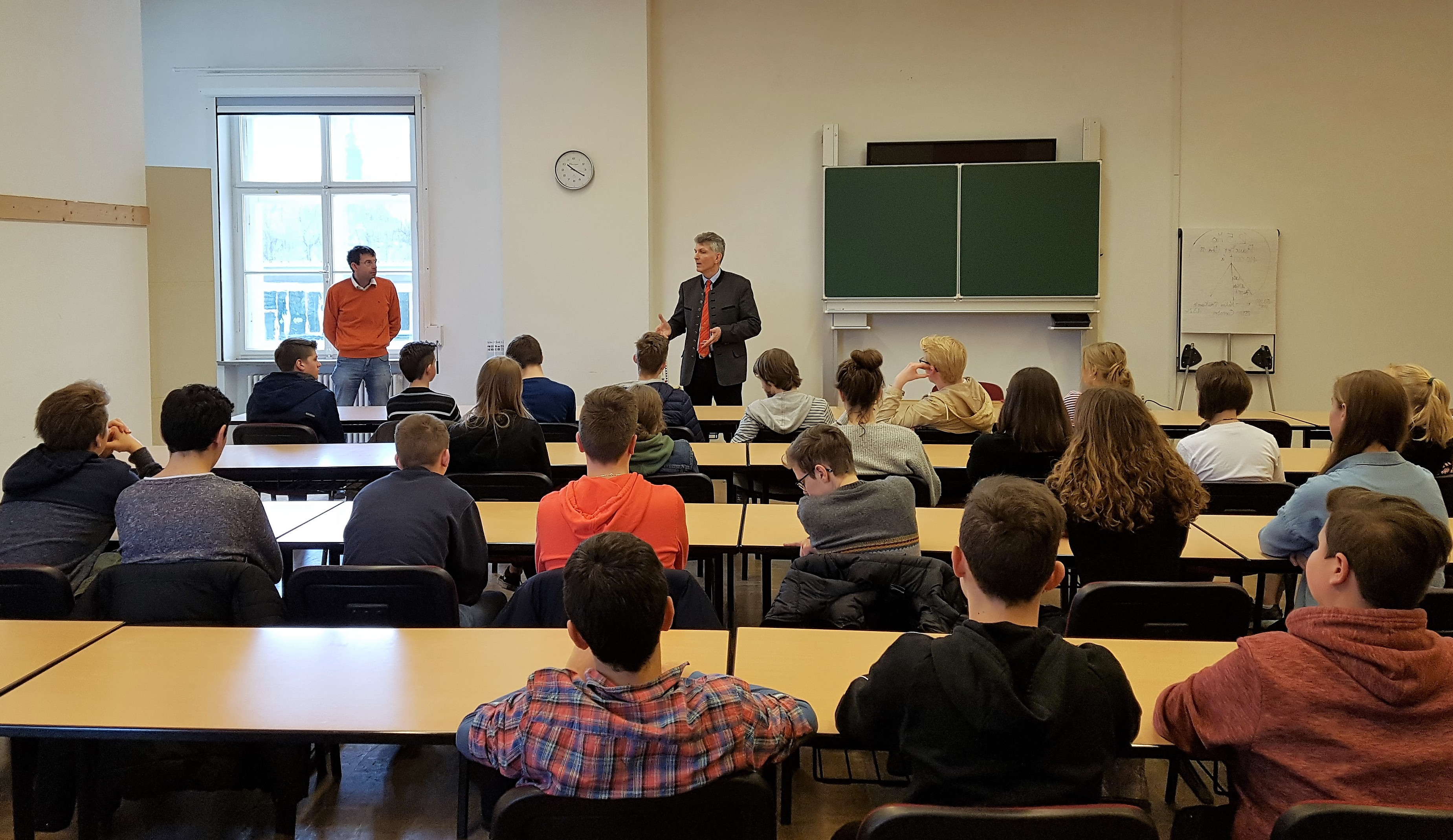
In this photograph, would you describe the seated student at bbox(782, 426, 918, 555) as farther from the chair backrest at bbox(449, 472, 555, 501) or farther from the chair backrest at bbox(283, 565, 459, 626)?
the chair backrest at bbox(449, 472, 555, 501)

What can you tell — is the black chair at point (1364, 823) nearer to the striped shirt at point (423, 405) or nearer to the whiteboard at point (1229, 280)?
the striped shirt at point (423, 405)

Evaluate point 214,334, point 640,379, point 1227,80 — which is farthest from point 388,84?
point 1227,80

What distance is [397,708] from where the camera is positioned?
6.29ft

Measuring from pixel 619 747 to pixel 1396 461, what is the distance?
2.43 m

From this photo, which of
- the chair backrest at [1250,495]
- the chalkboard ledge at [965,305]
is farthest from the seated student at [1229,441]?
the chalkboard ledge at [965,305]

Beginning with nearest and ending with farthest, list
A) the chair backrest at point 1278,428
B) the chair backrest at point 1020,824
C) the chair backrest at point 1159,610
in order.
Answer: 1. the chair backrest at point 1020,824
2. the chair backrest at point 1159,610
3. the chair backrest at point 1278,428

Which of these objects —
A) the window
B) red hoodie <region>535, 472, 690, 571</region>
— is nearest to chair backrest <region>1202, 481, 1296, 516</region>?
red hoodie <region>535, 472, 690, 571</region>

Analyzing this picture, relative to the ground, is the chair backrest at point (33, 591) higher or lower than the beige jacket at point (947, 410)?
lower

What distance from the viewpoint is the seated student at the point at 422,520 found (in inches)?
111

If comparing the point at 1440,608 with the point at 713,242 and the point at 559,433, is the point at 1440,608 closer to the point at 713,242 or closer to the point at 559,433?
the point at 559,433

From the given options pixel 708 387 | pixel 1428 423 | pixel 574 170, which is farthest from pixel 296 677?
pixel 574 170

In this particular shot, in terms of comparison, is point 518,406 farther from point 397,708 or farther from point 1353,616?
point 1353,616

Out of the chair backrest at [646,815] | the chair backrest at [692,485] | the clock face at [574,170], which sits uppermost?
the clock face at [574,170]

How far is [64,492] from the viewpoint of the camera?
288 centimetres
